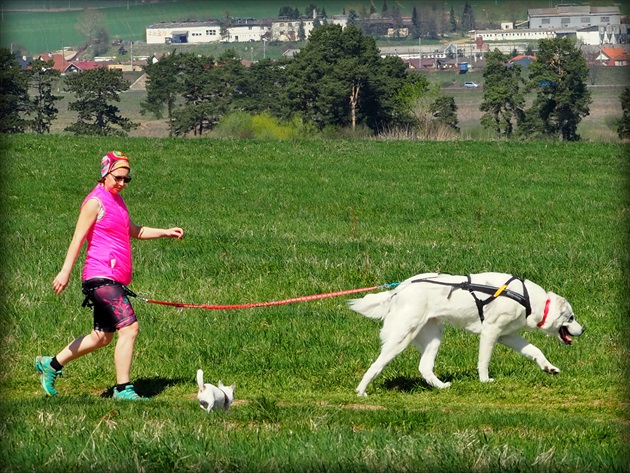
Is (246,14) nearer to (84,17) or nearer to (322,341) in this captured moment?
(84,17)

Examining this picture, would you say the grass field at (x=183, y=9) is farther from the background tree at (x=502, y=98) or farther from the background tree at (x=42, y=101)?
the background tree at (x=502, y=98)

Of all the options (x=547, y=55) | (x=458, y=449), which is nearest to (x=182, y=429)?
(x=458, y=449)

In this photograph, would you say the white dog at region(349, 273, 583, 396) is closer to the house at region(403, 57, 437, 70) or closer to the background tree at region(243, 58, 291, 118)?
the house at region(403, 57, 437, 70)

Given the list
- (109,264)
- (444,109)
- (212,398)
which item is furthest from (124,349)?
(444,109)

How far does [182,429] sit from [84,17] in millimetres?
3134

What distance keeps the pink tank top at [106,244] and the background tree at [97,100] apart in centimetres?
4872

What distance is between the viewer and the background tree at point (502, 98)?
2454 inches

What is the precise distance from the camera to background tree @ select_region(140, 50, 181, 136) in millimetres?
67125

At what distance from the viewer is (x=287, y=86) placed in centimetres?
6544

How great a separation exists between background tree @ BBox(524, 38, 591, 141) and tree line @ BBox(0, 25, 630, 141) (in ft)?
0.19

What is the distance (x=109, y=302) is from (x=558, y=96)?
5429cm

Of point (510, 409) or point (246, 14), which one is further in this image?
point (510, 409)

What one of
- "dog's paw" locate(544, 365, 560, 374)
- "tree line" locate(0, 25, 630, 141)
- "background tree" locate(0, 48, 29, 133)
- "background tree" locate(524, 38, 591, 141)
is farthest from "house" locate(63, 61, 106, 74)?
"dog's paw" locate(544, 365, 560, 374)

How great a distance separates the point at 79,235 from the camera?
27.8 feet
